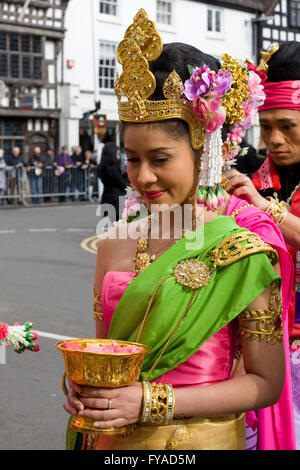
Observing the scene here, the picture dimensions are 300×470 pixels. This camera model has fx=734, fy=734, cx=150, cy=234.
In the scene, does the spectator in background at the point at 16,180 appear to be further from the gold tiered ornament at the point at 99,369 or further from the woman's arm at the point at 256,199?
the gold tiered ornament at the point at 99,369

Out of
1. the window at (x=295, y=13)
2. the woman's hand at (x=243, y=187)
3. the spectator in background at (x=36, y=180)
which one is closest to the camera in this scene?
the woman's hand at (x=243, y=187)

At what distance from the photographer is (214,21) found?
38031 millimetres

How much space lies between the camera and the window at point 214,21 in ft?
124

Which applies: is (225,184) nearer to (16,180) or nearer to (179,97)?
(179,97)

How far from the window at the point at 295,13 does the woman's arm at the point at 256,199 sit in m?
40.7

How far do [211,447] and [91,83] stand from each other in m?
32.2

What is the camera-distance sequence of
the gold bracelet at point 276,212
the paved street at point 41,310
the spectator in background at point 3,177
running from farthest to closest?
the spectator in background at point 3,177 < the paved street at point 41,310 < the gold bracelet at point 276,212

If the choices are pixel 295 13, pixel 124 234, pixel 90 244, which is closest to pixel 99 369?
pixel 124 234

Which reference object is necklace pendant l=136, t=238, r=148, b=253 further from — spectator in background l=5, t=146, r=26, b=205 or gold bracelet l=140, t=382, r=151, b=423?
spectator in background l=5, t=146, r=26, b=205

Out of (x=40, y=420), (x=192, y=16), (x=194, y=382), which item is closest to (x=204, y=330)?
(x=194, y=382)

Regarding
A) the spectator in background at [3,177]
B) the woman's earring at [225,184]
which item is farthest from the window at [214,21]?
the woman's earring at [225,184]

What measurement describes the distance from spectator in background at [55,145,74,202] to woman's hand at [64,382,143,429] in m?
23.4
